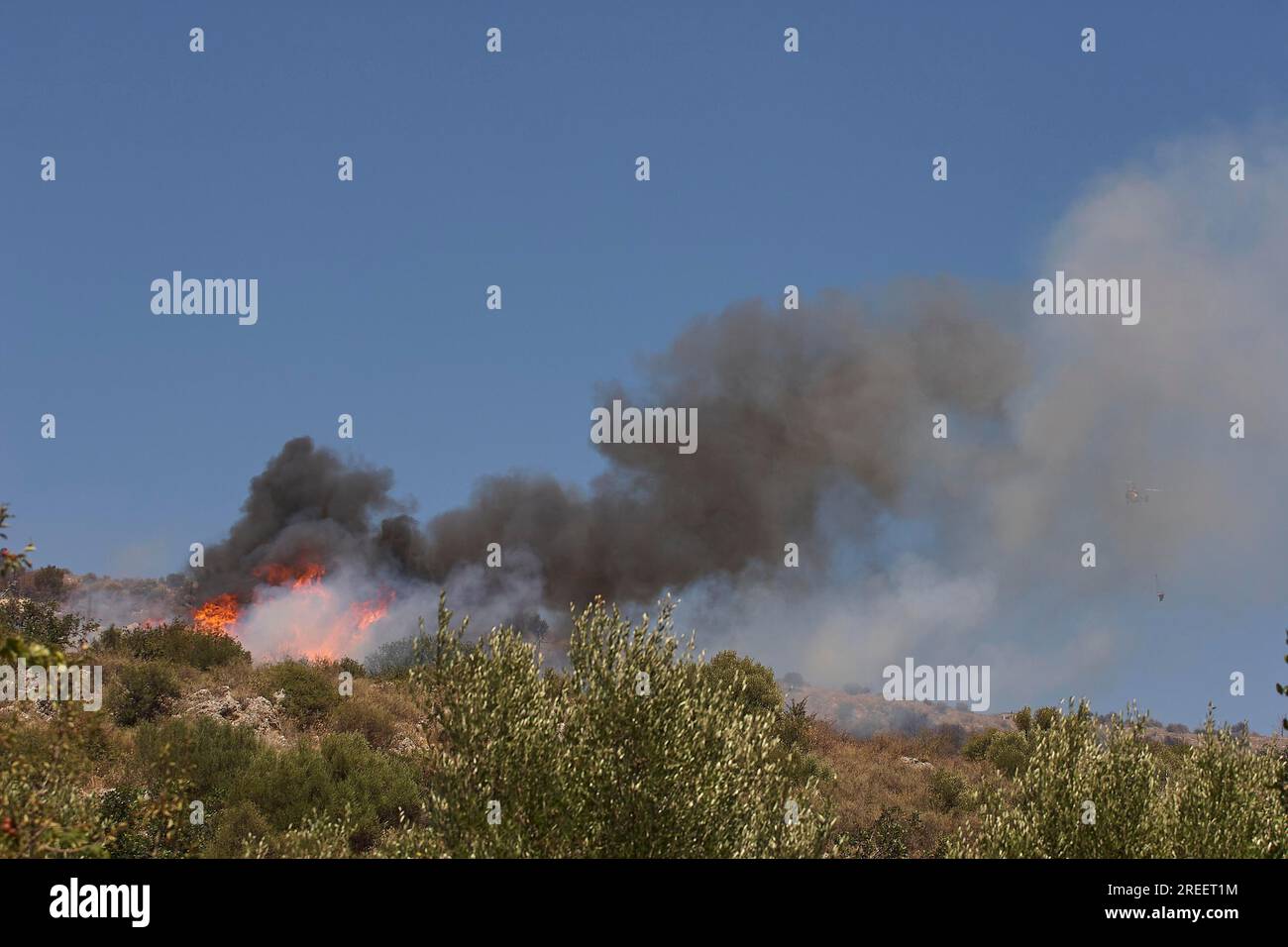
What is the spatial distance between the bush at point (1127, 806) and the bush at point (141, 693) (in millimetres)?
44058

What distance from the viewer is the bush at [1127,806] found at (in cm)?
2894

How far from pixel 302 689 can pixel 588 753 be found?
43030 millimetres

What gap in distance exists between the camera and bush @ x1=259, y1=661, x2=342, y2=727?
62.1m

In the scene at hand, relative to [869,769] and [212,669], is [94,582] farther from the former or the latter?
[869,769]

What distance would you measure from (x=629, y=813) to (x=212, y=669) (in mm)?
50977

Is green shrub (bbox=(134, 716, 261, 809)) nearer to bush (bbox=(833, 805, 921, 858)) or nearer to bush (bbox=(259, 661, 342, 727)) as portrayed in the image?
bush (bbox=(259, 661, 342, 727))

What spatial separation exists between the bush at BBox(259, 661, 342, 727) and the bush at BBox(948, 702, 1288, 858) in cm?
4122

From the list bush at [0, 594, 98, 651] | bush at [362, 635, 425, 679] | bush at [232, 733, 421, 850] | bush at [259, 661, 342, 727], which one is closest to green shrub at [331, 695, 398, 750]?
bush at [259, 661, 342, 727]

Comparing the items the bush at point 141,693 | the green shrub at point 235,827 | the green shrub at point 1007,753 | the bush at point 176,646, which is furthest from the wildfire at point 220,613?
the green shrub at point 1007,753

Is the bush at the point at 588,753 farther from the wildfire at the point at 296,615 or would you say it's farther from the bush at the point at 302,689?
the wildfire at the point at 296,615
